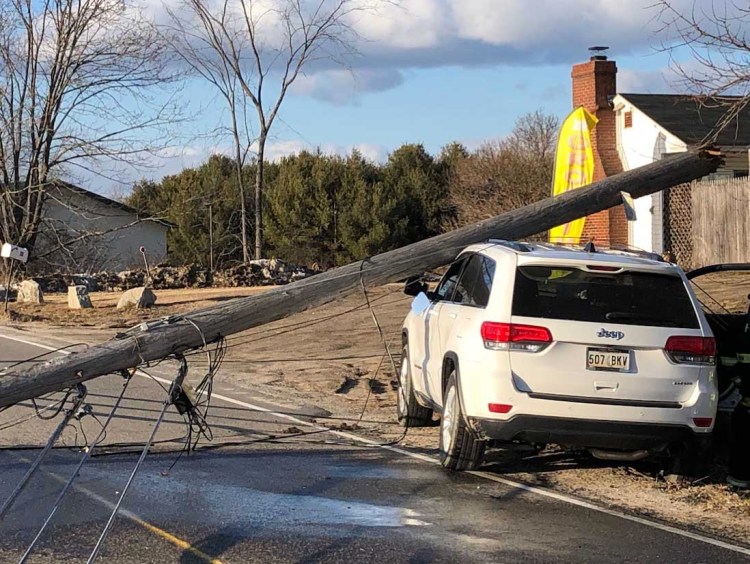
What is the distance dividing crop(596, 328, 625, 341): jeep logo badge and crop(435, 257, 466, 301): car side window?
78.7 inches

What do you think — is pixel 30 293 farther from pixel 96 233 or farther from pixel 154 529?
pixel 154 529

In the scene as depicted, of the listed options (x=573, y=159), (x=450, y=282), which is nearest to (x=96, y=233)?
(x=573, y=159)

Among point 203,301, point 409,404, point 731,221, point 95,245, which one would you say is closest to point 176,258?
point 95,245

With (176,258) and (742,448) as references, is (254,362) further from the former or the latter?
(176,258)

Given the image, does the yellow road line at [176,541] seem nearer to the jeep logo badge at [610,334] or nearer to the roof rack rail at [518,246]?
the jeep logo badge at [610,334]

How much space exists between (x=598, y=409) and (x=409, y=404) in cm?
332

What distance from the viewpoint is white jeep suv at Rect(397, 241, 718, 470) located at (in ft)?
24.9

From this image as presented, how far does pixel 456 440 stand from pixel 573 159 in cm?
1537

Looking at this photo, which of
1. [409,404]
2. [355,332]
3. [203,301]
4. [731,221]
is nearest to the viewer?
[409,404]

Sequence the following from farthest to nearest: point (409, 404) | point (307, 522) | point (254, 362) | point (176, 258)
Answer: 1. point (176, 258)
2. point (254, 362)
3. point (409, 404)
4. point (307, 522)

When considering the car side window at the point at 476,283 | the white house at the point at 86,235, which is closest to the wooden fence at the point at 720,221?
the car side window at the point at 476,283

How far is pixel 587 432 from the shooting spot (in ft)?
25.0

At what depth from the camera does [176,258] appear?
5259cm

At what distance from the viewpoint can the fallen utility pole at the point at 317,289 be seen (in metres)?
7.14
